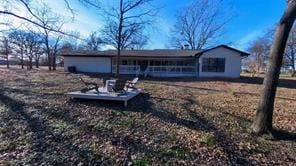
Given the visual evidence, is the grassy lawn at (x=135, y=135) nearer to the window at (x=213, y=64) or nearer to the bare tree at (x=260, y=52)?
the window at (x=213, y=64)

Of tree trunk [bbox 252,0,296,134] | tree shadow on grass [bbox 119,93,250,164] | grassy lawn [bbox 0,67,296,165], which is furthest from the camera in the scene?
tree trunk [bbox 252,0,296,134]

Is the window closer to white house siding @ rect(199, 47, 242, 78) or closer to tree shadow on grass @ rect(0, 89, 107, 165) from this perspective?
white house siding @ rect(199, 47, 242, 78)

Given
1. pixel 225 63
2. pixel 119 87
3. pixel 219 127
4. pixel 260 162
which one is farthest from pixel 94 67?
pixel 260 162

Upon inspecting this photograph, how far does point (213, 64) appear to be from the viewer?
25453 mm

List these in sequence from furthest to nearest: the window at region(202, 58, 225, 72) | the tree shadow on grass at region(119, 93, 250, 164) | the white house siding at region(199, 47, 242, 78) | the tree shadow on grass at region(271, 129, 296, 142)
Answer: the window at region(202, 58, 225, 72) → the white house siding at region(199, 47, 242, 78) → the tree shadow on grass at region(271, 129, 296, 142) → the tree shadow on grass at region(119, 93, 250, 164)

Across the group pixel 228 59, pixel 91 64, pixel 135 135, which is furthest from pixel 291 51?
pixel 135 135

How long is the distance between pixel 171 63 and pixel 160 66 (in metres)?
2.49

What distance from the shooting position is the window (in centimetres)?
2533

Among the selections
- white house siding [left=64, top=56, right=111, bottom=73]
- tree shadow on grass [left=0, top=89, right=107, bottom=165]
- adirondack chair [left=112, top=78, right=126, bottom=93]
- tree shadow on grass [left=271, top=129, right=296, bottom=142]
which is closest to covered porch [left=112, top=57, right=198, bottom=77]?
white house siding [left=64, top=56, right=111, bottom=73]

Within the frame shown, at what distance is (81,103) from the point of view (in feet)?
29.7

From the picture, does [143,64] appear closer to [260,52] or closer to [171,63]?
[171,63]

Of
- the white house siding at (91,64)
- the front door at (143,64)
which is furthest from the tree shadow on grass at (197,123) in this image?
the white house siding at (91,64)

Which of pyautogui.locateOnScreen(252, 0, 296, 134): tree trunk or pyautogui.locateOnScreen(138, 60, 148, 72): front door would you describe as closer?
pyautogui.locateOnScreen(252, 0, 296, 134): tree trunk

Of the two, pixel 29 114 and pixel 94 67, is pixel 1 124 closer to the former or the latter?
pixel 29 114
